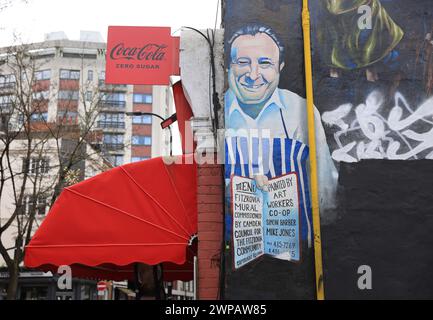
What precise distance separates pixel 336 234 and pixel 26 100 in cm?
1441

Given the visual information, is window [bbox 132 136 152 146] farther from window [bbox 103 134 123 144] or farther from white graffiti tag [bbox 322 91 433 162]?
white graffiti tag [bbox 322 91 433 162]

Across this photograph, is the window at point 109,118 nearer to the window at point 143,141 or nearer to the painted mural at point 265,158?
the window at point 143,141

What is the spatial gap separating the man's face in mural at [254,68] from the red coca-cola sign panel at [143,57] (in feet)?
3.50

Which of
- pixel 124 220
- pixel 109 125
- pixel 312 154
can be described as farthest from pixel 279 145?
pixel 109 125

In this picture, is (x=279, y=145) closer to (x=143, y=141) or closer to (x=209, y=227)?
(x=209, y=227)

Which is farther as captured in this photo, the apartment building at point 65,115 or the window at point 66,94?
the window at point 66,94

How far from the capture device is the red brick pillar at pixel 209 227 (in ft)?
19.3

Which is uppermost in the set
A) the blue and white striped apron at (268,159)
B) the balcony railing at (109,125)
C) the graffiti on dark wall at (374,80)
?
the balcony railing at (109,125)

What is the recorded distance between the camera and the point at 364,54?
243 inches

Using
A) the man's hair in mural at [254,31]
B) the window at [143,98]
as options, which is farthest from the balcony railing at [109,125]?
the man's hair in mural at [254,31]
